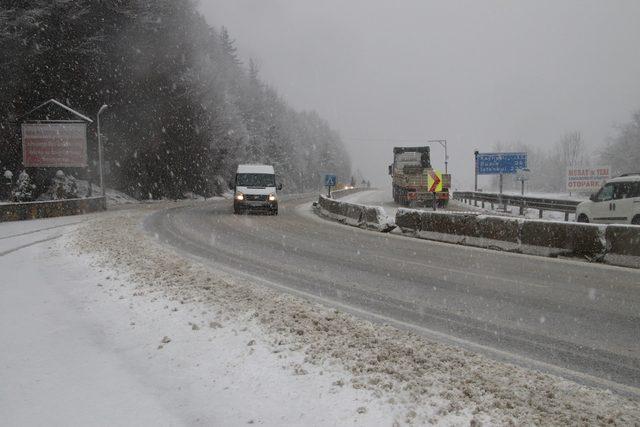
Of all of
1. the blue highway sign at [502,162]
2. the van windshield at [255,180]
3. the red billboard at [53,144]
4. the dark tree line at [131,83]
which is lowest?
the van windshield at [255,180]

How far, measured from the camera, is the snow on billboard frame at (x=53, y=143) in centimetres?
3192

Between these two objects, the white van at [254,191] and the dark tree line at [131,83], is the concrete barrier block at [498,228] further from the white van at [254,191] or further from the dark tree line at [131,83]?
the dark tree line at [131,83]

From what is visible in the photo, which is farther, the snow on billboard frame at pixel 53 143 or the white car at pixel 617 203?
the snow on billboard frame at pixel 53 143

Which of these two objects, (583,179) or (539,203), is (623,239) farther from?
(583,179)

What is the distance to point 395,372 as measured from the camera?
4.32m

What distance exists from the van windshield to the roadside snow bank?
18.0 meters

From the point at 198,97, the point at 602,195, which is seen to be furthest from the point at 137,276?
the point at 198,97

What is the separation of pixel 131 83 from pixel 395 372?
149ft

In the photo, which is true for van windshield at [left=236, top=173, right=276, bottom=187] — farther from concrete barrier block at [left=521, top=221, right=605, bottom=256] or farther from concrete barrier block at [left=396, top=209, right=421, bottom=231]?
concrete barrier block at [left=521, top=221, right=605, bottom=256]

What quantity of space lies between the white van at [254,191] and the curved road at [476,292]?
9.76 metres

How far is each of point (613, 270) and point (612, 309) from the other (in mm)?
3602

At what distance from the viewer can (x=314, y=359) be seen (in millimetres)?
4676

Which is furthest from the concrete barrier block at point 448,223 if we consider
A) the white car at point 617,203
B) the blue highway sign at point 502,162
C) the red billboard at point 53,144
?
the red billboard at point 53,144

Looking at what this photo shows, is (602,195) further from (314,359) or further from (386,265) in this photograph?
(314,359)
